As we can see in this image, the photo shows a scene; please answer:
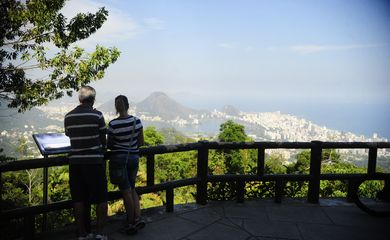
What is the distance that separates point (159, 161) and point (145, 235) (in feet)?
128

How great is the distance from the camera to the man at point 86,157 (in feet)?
11.3

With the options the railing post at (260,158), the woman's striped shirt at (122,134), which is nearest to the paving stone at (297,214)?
the railing post at (260,158)

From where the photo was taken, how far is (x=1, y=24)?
8164mm

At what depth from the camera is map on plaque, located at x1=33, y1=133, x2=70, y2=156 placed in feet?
11.8

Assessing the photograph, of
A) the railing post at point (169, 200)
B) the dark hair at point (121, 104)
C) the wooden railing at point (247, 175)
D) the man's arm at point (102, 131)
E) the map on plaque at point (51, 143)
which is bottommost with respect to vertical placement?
the railing post at point (169, 200)

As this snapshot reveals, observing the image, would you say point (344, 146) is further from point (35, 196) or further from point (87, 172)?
point (35, 196)

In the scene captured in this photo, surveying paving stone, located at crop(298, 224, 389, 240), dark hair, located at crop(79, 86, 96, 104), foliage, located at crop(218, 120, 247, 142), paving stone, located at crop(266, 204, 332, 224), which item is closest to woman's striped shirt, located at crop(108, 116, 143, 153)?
dark hair, located at crop(79, 86, 96, 104)

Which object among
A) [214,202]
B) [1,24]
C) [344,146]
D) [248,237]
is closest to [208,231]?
[248,237]

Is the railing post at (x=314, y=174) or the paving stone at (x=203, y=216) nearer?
the paving stone at (x=203, y=216)

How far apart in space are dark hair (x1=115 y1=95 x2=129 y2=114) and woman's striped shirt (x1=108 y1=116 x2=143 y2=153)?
0.11 m

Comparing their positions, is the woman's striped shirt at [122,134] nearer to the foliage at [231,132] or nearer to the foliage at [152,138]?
the foliage at [152,138]

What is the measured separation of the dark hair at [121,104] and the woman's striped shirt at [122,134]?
108 millimetres

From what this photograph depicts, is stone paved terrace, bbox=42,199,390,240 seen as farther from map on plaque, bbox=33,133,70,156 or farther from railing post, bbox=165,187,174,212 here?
map on plaque, bbox=33,133,70,156

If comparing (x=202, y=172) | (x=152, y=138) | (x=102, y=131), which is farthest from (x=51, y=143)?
(x=152, y=138)
